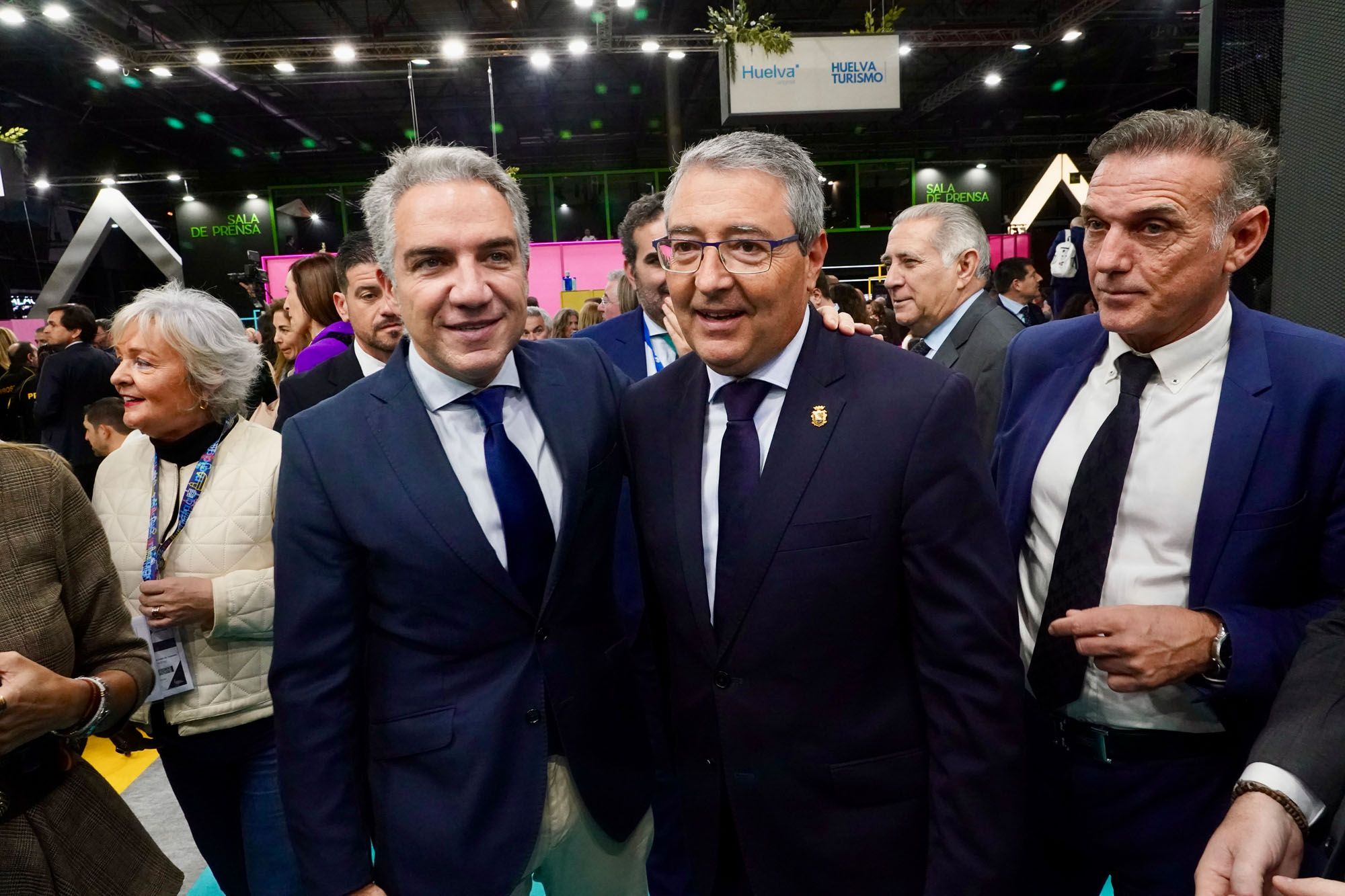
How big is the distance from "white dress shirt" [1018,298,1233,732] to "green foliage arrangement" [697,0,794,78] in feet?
20.6

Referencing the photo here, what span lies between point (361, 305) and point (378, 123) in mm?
18841

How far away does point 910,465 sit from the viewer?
1364 millimetres

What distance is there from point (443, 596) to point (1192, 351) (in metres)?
1.37

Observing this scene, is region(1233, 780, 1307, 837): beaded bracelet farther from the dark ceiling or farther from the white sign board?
the dark ceiling

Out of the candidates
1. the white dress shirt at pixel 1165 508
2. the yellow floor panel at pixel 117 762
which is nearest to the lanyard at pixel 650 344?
A: the white dress shirt at pixel 1165 508

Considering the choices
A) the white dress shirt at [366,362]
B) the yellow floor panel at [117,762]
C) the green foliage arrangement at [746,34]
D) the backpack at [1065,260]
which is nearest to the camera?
the backpack at [1065,260]

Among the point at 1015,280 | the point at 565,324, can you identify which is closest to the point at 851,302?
the point at 1015,280

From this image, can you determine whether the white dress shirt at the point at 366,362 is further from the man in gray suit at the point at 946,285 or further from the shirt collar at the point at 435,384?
the man in gray suit at the point at 946,285

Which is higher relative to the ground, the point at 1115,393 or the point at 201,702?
the point at 1115,393

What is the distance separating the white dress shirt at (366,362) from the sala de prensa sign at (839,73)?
521 centimetres

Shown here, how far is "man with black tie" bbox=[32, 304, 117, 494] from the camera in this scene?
6.11m

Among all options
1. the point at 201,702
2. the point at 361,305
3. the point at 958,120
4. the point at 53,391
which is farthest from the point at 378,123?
the point at 201,702

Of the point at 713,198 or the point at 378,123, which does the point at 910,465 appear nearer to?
the point at 713,198

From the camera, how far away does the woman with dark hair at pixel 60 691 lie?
143 centimetres
